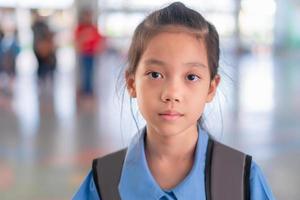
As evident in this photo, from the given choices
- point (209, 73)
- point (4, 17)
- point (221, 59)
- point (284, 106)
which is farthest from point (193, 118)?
point (4, 17)

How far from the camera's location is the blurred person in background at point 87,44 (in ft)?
35.1

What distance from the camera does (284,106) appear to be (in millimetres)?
9734

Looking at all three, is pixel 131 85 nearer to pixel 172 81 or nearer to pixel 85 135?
pixel 172 81

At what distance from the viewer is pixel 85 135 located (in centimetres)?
688

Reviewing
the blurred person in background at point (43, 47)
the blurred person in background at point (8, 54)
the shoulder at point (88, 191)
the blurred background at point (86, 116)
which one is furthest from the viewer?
the blurred person in background at point (8, 54)

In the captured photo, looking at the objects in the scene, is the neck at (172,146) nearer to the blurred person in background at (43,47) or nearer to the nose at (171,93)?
the nose at (171,93)

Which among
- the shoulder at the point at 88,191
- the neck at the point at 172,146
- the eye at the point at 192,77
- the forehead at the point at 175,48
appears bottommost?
the shoulder at the point at 88,191

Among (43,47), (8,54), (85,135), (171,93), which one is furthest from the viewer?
(8,54)

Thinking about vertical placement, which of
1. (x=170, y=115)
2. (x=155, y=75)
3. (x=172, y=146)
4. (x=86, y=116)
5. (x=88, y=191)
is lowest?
(x=86, y=116)

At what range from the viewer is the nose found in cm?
143

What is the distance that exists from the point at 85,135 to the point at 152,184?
5.50m

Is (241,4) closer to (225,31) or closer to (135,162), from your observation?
(225,31)

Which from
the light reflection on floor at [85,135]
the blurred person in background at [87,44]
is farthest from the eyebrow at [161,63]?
the blurred person in background at [87,44]

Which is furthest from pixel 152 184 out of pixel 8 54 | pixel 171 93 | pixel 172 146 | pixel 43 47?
A: pixel 8 54
